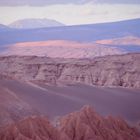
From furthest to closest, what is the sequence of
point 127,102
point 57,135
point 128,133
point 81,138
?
point 127,102 → point 128,133 → point 81,138 → point 57,135

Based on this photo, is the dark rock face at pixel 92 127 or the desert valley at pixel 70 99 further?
the dark rock face at pixel 92 127

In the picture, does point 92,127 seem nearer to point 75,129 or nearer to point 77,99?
point 75,129

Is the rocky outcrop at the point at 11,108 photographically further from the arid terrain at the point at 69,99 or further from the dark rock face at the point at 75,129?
the dark rock face at the point at 75,129

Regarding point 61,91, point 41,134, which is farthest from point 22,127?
point 61,91

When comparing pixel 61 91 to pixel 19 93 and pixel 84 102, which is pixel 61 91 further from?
pixel 19 93

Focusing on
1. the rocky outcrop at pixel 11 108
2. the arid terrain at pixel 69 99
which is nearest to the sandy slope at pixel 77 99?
the arid terrain at pixel 69 99

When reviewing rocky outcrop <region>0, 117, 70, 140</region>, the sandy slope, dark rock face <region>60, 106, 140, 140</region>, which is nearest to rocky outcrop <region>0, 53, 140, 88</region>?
the sandy slope
